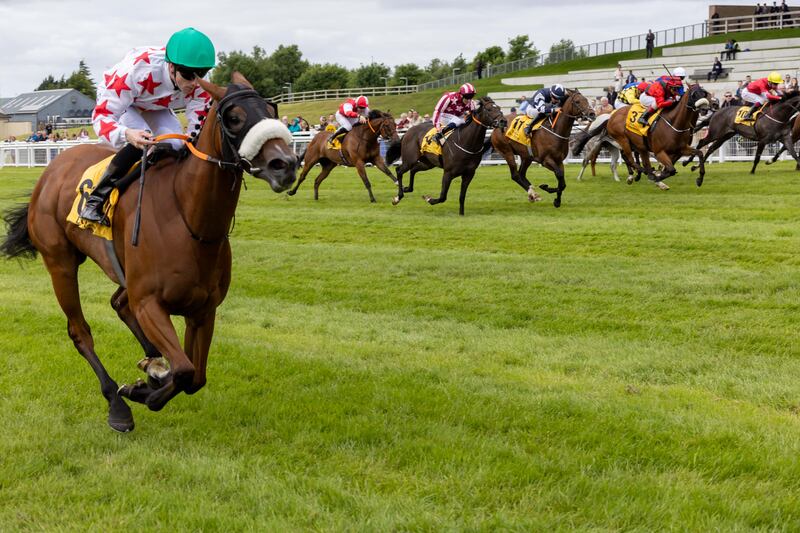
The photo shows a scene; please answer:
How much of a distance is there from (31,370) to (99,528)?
2979 mm

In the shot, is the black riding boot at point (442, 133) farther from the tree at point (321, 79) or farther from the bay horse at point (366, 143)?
the tree at point (321, 79)

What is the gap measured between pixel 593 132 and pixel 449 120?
4.65m

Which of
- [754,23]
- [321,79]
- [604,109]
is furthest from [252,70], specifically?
[604,109]

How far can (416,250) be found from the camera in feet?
40.5

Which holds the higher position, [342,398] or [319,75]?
[319,75]

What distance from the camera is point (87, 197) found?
5.30 meters

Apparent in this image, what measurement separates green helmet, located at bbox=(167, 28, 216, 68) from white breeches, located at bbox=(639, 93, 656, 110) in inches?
568

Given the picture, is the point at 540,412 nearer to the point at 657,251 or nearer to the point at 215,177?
the point at 215,177

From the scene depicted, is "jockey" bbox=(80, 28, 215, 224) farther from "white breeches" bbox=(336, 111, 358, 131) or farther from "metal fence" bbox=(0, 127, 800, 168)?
"white breeches" bbox=(336, 111, 358, 131)

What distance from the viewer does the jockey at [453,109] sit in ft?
52.7

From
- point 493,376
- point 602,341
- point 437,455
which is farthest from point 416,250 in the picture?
point 437,455

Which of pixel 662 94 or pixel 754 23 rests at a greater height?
pixel 754 23

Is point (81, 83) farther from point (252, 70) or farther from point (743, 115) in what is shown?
point (743, 115)

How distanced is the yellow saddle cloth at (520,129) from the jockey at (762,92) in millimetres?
5495
